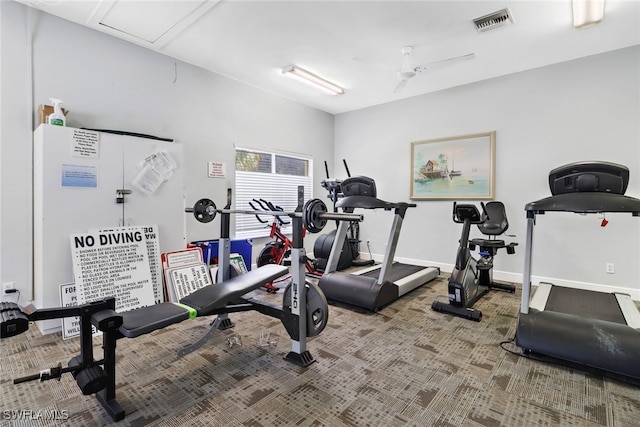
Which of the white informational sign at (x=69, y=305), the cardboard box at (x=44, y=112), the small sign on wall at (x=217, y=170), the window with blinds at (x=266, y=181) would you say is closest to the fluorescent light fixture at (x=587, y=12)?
the window with blinds at (x=266, y=181)

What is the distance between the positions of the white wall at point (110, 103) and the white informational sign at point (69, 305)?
0.50 m

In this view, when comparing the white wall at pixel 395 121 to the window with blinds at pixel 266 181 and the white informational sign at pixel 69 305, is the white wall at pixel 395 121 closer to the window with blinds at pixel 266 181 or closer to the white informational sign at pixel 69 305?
the window with blinds at pixel 266 181

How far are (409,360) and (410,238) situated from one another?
11.0ft

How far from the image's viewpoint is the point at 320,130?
6.34 m

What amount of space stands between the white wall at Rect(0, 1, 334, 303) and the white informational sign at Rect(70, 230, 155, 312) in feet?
1.13

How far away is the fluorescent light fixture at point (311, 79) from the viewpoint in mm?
4281

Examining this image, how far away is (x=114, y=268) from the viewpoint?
3055 millimetres

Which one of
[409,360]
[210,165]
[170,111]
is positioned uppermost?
[170,111]

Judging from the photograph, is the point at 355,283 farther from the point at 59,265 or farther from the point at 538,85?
the point at 538,85

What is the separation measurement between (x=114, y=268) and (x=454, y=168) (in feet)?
16.3

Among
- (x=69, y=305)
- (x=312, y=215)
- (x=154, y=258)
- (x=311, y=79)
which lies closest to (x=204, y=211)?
(x=154, y=258)

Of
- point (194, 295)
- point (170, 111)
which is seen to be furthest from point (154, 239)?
point (170, 111)

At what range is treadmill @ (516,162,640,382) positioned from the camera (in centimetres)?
205

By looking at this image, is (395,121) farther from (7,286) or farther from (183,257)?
(7,286)
